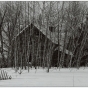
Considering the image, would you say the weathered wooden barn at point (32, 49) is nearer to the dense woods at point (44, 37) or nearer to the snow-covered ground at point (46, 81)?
the dense woods at point (44, 37)

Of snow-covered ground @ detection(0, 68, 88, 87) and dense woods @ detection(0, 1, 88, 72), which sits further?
dense woods @ detection(0, 1, 88, 72)

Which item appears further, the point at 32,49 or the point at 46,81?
the point at 32,49

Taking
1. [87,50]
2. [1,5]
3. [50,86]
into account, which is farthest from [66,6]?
[50,86]

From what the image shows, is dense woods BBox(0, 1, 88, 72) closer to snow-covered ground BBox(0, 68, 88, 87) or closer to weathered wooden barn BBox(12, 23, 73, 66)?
weathered wooden barn BBox(12, 23, 73, 66)

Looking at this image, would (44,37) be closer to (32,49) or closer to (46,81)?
(32,49)

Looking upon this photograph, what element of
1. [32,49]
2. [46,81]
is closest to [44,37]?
[32,49]

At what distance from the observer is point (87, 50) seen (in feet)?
97.0

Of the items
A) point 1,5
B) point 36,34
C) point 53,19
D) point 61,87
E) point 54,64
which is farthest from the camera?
point 1,5

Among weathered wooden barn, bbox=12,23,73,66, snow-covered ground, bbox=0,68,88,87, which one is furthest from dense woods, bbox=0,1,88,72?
snow-covered ground, bbox=0,68,88,87

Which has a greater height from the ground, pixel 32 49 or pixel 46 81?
pixel 32 49

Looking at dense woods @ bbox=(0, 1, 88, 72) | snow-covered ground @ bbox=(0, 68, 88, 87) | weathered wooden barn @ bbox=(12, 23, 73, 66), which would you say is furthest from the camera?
dense woods @ bbox=(0, 1, 88, 72)

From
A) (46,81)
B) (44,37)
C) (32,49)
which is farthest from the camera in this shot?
(44,37)

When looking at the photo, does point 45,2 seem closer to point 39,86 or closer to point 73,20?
point 73,20

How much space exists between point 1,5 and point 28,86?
3269 cm
